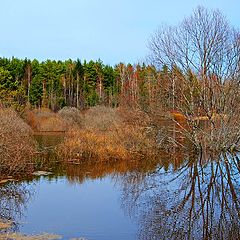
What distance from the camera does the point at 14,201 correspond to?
12273mm

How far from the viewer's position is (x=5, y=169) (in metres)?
16.3

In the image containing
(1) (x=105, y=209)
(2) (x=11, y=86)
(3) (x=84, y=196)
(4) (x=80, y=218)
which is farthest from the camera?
(2) (x=11, y=86)

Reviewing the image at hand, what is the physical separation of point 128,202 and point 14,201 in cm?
351

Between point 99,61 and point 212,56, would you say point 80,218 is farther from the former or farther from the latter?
point 99,61

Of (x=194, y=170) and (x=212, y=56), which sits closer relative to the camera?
(x=194, y=170)

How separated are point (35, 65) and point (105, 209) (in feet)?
164

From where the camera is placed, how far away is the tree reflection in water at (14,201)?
1041cm

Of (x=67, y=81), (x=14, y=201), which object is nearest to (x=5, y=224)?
(x=14, y=201)

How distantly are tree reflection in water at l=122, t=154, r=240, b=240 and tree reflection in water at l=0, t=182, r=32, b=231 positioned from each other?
3035 millimetres

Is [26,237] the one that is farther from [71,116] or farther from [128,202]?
[71,116]

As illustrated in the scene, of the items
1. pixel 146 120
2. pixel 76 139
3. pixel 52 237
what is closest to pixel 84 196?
pixel 52 237

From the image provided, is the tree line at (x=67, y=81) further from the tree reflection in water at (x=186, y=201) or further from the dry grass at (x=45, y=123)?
the tree reflection in water at (x=186, y=201)

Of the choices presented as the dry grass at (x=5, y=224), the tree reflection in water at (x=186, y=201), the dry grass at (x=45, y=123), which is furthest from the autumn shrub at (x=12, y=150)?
the dry grass at (x=45, y=123)

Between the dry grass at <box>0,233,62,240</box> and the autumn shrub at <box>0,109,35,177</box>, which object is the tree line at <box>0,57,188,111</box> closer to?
the autumn shrub at <box>0,109,35,177</box>
